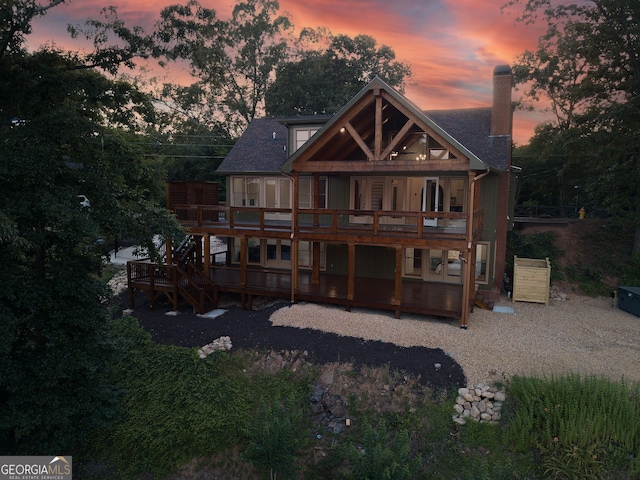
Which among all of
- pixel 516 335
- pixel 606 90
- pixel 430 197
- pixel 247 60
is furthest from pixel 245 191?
pixel 247 60

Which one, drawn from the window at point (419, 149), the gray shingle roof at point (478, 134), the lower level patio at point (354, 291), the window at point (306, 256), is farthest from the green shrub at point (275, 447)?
the gray shingle roof at point (478, 134)

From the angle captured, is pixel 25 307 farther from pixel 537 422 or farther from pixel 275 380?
pixel 537 422

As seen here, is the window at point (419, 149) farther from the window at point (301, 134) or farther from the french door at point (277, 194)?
the french door at point (277, 194)

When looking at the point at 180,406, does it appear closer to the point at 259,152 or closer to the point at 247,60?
the point at 259,152

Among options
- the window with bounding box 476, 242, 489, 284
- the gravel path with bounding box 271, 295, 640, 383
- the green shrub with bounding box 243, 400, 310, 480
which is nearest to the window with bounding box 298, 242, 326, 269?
the gravel path with bounding box 271, 295, 640, 383

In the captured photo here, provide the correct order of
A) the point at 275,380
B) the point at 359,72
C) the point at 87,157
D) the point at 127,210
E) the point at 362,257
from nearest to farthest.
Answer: the point at 87,157 < the point at 127,210 < the point at 275,380 < the point at 362,257 < the point at 359,72

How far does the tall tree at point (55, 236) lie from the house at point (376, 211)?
616 centimetres

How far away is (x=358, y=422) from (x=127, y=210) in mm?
7398

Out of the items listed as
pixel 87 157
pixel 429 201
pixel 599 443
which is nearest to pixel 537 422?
pixel 599 443

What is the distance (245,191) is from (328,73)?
2538 cm

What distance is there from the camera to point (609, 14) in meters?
19.4

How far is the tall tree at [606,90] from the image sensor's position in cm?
1909

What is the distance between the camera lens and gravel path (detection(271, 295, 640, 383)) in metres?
10.6

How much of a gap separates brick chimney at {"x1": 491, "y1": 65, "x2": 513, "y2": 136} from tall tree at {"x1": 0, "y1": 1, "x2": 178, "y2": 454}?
1385 cm
